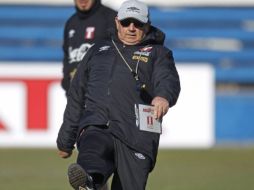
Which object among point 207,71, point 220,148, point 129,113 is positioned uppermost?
point 129,113

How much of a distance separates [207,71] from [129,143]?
1026 centimetres

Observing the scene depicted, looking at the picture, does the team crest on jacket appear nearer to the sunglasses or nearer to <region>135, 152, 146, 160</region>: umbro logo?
the sunglasses

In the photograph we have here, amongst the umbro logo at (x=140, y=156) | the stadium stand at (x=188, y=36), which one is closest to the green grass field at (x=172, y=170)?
the stadium stand at (x=188, y=36)

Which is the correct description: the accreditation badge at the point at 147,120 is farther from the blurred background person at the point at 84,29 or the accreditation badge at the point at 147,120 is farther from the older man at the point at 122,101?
the blurred background person at the point at 84,29

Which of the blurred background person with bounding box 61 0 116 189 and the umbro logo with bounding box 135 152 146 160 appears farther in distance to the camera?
the blurred background person with bounding box 61 0 116 189

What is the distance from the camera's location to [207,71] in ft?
59.0

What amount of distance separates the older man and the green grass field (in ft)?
13.9

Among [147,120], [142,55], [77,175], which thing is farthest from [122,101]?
[77,175]

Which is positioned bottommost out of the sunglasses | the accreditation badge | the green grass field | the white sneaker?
the green grass field

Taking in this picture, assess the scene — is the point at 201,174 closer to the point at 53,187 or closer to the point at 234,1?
the point at 53,187

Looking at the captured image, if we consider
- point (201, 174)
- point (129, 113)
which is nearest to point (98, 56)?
point (129, 113)

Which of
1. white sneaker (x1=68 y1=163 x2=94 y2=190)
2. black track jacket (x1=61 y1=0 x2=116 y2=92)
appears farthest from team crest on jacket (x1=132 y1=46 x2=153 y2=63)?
black track jacket (x1=61 y1=0 x2=116 y2=92)

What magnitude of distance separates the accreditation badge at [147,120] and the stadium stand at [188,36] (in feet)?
39.0

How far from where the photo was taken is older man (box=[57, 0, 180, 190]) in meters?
7.83
